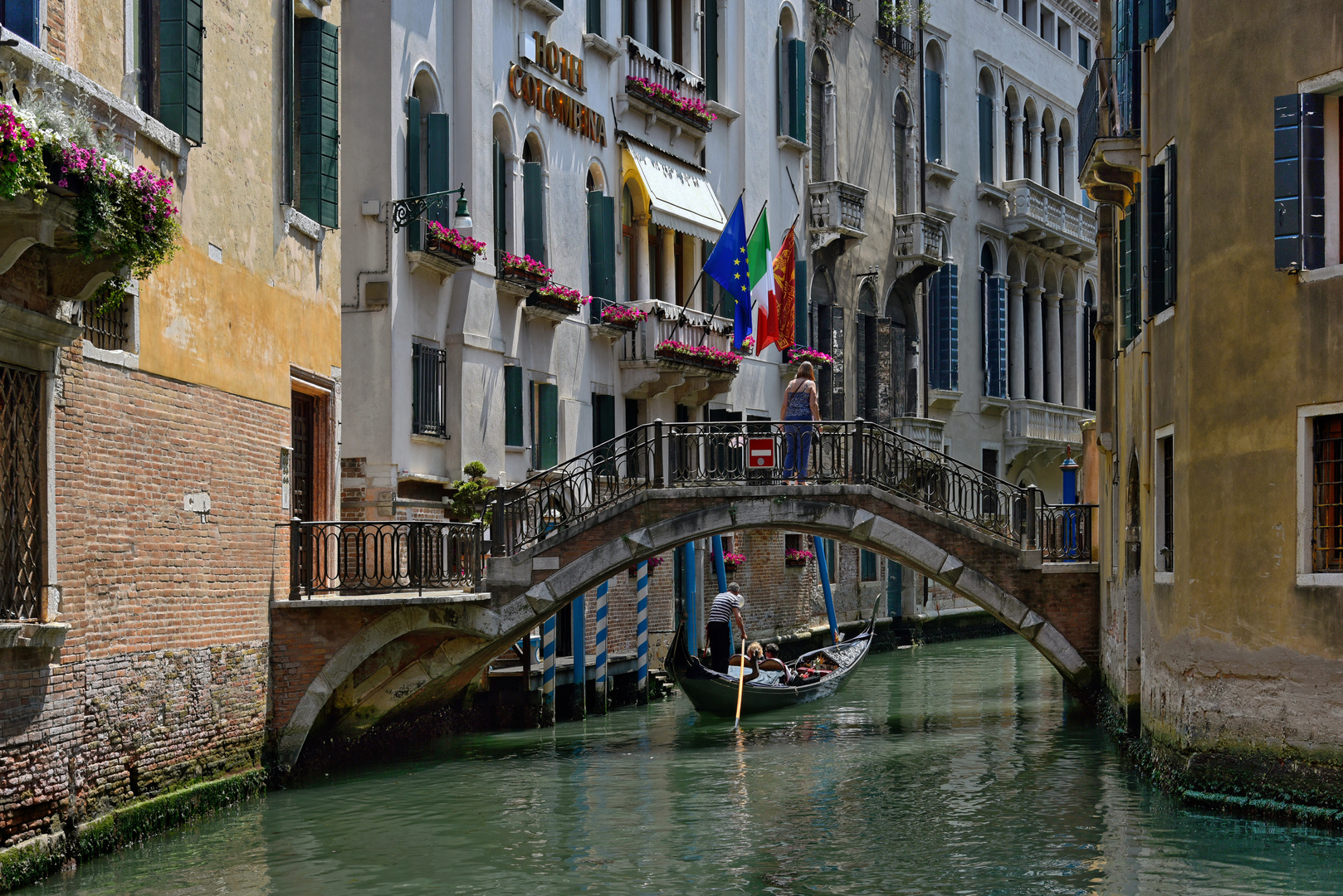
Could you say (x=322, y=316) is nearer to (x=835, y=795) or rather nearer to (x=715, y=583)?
(x=835, y=795)

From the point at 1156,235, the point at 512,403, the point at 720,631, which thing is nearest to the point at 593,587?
the point at 512,403

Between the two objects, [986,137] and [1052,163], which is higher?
[1052,163]

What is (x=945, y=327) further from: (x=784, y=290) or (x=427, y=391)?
(x=427, y=391)

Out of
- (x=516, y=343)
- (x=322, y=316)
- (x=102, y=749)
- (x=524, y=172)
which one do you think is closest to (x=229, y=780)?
(x=102, y=749)

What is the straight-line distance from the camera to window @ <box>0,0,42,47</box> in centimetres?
1051

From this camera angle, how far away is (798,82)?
A: 27734mm

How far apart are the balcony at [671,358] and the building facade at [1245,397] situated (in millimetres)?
9005

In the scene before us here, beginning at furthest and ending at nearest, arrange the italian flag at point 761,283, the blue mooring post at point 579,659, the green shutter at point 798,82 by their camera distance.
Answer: the green shutter at point 798,82 < the italian flag at point 761,283 < the blue mooring post at point 579,659

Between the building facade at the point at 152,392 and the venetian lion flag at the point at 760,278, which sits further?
the venetian lion flag at the point at 760,278

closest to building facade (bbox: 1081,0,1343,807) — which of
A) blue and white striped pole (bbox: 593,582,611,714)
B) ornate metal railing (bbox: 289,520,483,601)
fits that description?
ornate metal railing (bbox: 289,520,483,601)

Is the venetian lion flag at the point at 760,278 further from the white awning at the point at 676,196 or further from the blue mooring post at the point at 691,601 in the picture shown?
the blue mooring post at the point at 691,601

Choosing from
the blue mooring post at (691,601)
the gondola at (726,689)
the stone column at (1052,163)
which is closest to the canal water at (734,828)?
the gondola at (726,689)

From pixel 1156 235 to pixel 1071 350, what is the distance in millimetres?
24595

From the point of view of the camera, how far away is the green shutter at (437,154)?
59.5 ft
